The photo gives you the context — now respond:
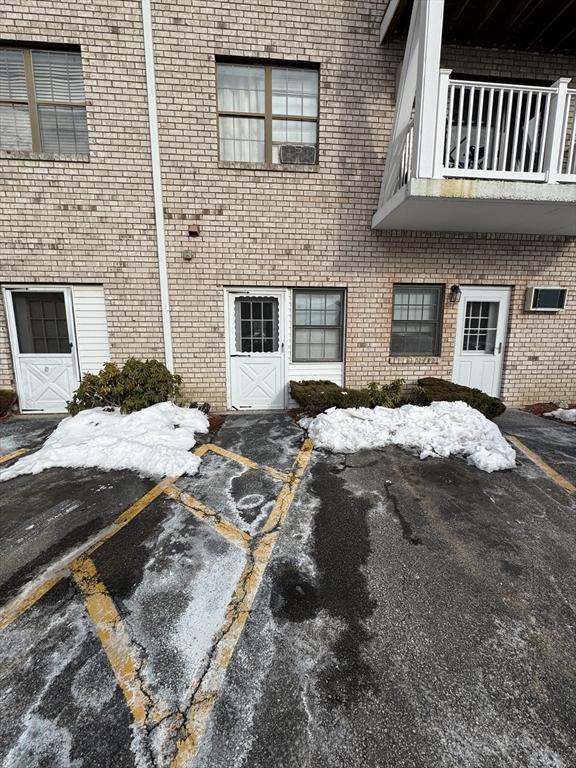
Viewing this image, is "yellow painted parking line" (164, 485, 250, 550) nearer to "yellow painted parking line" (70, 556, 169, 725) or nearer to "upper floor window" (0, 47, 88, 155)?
"yellow painted parking line" (70, 556, 169, 725)

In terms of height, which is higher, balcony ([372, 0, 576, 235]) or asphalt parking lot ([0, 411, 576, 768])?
balcony ([372, 0, 576, 235])

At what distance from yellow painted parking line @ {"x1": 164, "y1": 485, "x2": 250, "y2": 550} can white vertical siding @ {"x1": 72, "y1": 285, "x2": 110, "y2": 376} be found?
147 inches

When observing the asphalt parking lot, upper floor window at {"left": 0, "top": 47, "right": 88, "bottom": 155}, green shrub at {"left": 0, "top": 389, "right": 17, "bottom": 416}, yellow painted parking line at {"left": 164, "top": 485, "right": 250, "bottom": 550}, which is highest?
upper floor window at {"left": 0, "top": 47, "right": 88, "bottom": 155}

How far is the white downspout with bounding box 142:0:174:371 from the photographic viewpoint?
584 cm

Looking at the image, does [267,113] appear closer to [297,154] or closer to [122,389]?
[297,154]

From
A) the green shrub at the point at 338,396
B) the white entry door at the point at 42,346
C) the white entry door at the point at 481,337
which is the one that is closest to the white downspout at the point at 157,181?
the white entry door at the point at 42,346

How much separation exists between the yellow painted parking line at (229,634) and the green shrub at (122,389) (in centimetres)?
326

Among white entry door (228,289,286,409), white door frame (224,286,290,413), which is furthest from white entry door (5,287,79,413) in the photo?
white entry door (228,289,286,409)

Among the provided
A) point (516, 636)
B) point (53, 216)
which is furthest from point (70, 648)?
point (53, 216)

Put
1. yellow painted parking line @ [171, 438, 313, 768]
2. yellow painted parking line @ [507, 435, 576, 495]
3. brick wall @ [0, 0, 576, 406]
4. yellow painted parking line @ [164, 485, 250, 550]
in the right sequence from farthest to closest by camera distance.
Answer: brick wall @ [0, 0, 576, 406], yellow painted parking line @ [507, 435, 576, 495], yellow painted parking line @ [164, 485, 250, 550], yellow painted parking line @ [171, 438, 313, 768]

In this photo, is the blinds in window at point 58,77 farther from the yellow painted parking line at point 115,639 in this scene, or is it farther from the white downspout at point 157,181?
the yellow painted parking line at point 115,639

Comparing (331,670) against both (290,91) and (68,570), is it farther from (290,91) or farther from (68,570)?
(290,91)

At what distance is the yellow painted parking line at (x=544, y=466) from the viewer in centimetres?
429

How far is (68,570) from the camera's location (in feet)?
9.33
